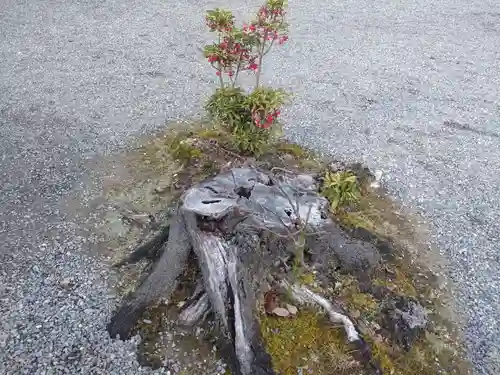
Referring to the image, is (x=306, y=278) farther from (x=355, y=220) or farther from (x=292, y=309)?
(x=355, y=220)

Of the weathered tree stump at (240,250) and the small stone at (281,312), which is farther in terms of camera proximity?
the small stone at (281,312)

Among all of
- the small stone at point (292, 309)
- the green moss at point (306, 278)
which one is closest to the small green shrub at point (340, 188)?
the green moss at point (306, 278)

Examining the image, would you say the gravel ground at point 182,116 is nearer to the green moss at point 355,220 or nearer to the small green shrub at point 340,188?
the green moss at point 355,220

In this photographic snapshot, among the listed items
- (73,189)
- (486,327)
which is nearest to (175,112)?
(73,189)

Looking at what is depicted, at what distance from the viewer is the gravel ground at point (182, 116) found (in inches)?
172

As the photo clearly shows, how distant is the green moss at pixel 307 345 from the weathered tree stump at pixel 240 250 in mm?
120

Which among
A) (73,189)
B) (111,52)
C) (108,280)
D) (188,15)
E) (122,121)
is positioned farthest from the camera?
(188,15)

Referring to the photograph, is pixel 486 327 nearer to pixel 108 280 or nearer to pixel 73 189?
pixel 108 280

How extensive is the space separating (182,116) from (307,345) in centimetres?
448

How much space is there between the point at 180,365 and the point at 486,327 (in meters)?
2.76

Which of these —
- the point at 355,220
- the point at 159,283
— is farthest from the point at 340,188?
the point at 159,283

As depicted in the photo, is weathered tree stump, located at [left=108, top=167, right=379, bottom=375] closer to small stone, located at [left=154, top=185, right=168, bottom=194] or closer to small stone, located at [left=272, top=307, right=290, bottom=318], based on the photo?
small stone, located at [left=272, top=307, right=290, bottom=318]

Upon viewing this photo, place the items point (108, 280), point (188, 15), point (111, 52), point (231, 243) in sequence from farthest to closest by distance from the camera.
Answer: point (188, 15), point (111, 52), point (108, 280), point (231, 243)

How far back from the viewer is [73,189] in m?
5.85
